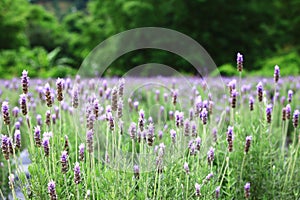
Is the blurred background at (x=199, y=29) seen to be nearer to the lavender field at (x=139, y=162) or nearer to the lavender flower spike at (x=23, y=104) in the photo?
the lavender field at (x=139, y=162)

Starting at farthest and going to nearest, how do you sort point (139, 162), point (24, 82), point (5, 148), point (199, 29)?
1. point (199, 29)
2. point (139, 162)
3. point (24, 82)
4. point (5, 148)

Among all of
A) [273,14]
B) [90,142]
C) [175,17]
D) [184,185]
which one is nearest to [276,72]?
[184,185]

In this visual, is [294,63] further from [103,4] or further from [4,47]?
[4,47]

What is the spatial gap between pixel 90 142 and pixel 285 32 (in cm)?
1448

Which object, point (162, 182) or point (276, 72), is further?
point (276, 72)

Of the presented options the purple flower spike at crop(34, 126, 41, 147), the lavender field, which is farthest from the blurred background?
the purple flower spike at crop(34, 126, 41, 147)

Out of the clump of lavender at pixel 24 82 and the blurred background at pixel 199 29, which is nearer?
the clump of lavender at pixel 24 82

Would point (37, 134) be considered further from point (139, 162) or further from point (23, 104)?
point (139, 162)

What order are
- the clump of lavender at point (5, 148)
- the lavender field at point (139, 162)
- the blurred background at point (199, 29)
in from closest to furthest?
1. the clump of lavender at point (5, 148)
2. the lavender field at point (139, 162)
3. the blurred background at point (199, 29)

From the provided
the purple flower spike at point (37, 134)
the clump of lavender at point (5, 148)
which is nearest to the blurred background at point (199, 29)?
the purple flower spike at point (37, 134)

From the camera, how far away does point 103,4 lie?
16.2 m

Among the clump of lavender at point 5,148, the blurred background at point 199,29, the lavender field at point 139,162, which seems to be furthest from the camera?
the blurred background at point 199,29

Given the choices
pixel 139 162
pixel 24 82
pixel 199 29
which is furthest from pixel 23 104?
pixel 199 29

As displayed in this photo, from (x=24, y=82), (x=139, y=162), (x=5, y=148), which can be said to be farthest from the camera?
(x=139, y=162)
